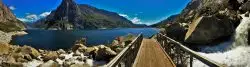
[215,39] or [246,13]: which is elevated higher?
[246,13]

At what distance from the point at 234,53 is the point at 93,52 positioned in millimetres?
12203

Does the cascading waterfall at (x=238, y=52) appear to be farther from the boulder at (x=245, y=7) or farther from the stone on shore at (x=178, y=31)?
the stone on shore at (x=178, y=31)

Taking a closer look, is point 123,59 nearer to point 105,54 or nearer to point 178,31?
point 105,54

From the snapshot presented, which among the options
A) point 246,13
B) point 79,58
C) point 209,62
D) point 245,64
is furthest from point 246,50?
point 209,62

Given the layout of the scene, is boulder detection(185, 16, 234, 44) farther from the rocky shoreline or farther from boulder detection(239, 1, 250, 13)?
the rocky shoreline

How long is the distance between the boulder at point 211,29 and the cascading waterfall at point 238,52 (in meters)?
0.79

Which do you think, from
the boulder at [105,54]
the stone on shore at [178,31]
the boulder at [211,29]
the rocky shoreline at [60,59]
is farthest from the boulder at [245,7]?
the boulder at [105,54]

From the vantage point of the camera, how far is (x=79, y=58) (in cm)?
2945

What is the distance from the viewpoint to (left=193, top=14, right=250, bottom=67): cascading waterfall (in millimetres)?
21281

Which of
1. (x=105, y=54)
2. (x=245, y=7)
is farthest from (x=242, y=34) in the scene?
(x=105, y=54)

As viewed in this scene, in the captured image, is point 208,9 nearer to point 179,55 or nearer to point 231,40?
point 231,40

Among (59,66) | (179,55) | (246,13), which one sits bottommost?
(59,66)

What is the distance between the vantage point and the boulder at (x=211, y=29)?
26.4 meters

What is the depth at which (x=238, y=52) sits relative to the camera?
23.4 metres
